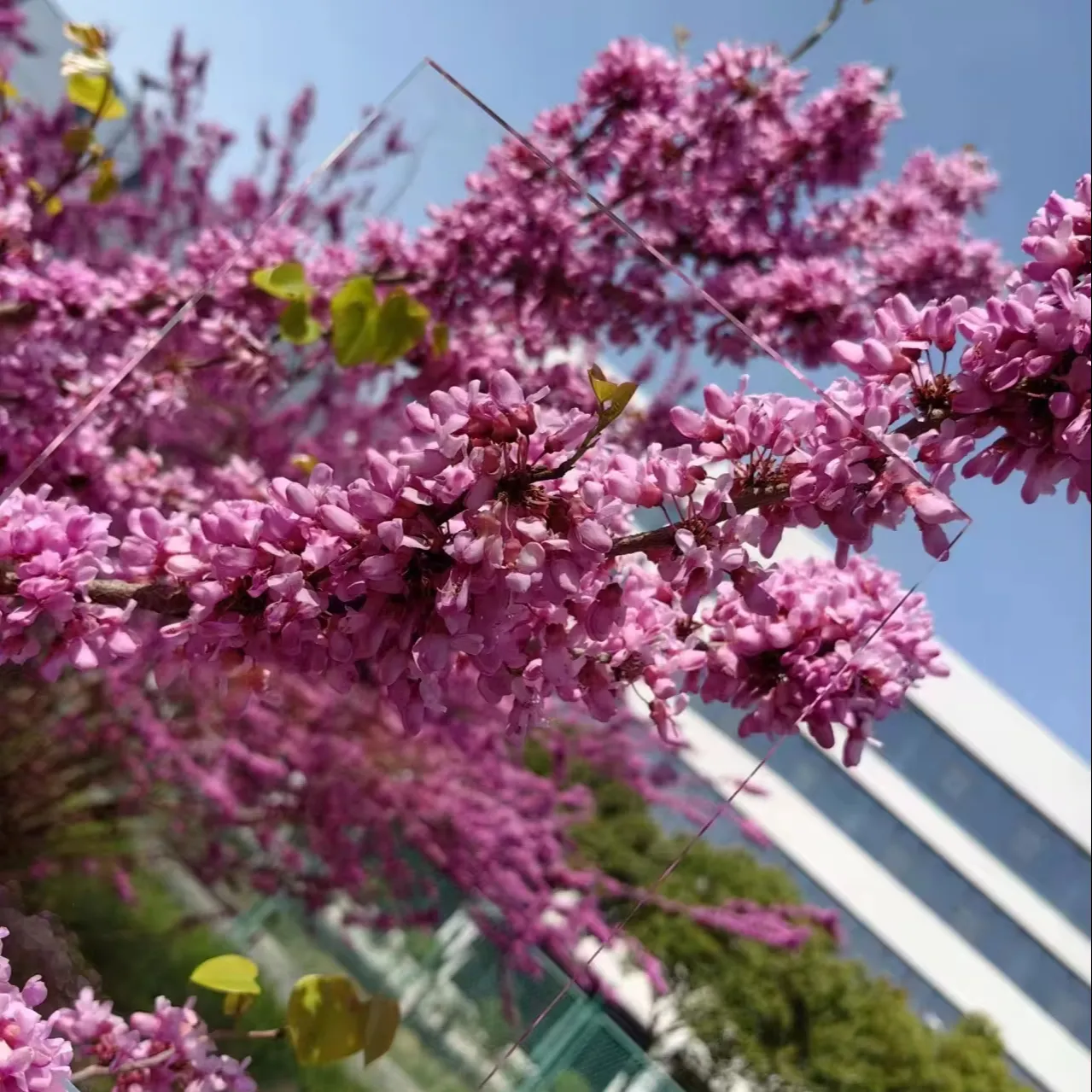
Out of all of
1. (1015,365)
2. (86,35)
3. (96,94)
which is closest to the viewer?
(1015,365)

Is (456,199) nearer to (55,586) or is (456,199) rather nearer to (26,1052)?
(55,586)

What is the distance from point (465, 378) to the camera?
79 centimetres

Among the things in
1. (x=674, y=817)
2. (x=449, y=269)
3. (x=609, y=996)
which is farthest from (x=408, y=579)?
(x=449, y=269)

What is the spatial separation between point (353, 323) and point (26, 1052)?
0.64m

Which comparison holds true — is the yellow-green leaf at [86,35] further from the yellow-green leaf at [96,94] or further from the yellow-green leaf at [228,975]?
the yellow-green leaf at [228,975]

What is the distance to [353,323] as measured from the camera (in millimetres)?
888

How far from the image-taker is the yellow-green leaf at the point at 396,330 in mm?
882

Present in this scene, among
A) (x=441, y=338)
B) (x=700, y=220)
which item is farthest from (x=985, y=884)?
(x=441, y=338)

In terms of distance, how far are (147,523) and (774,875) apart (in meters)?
1.88

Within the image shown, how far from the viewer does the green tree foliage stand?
2.73m

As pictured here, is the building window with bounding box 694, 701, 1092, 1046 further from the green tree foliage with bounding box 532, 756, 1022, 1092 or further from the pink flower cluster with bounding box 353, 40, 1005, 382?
the pink flower cluster with bounding box 353, 40, 1005, 382

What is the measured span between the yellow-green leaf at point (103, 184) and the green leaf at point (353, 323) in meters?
0.74

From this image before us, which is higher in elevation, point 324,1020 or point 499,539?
point 499,539

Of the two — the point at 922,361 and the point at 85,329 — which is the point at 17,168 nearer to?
the point at 85,329
